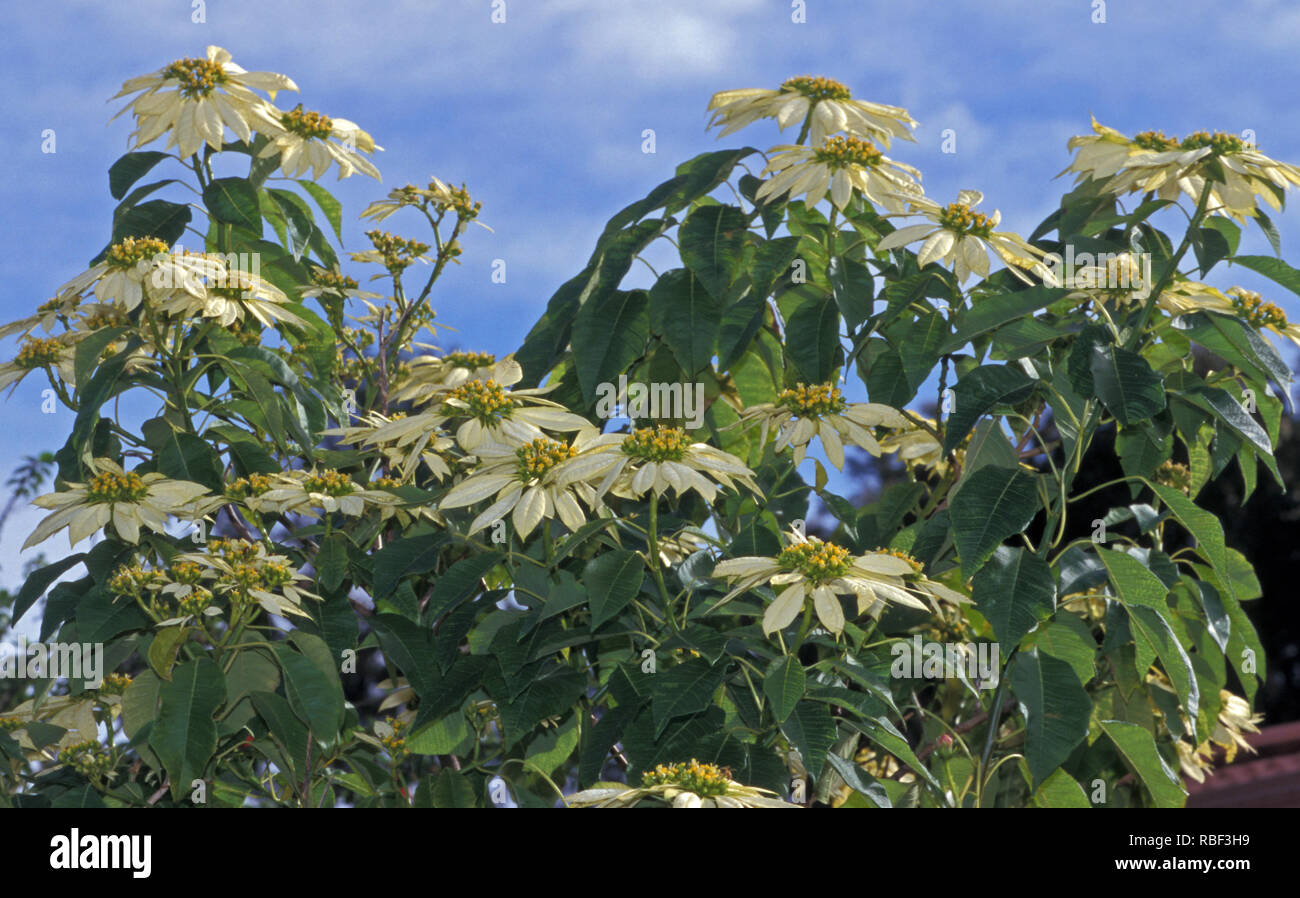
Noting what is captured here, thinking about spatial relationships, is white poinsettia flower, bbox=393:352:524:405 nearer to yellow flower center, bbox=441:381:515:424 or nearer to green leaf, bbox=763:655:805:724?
yellow flower center, bbox=441:381:515:424

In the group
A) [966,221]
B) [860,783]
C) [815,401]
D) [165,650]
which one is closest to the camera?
[860,783]

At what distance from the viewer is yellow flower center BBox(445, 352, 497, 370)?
10.0ft

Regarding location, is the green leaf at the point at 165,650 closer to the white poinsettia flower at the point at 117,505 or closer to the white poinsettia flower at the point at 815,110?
the white poinsettia flower at the point at 117,505

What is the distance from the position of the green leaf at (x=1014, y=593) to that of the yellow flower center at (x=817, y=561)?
342mm

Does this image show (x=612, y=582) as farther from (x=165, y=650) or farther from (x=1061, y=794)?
(x=1061, y=794)

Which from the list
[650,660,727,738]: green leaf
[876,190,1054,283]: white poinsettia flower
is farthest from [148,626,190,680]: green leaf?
[876,190,1054,283]: white poinsettia flower

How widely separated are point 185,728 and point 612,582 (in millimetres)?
859

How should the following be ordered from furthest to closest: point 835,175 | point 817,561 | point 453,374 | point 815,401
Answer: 1. point 453,374
2. point 835,175
3. point 815,401
4. point 817,561

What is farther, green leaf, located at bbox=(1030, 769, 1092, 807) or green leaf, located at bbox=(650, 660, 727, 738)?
green leaf, located at bbox=(1030, 769, 1092, 807)

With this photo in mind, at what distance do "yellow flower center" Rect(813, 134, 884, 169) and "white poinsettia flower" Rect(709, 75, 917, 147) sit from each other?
0.31ft

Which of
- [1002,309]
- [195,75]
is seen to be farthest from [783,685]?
[195,75]

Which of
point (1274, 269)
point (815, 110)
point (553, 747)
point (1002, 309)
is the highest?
point (815, 110)

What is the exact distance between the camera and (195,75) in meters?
3.01

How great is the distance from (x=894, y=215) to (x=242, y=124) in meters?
1.58
